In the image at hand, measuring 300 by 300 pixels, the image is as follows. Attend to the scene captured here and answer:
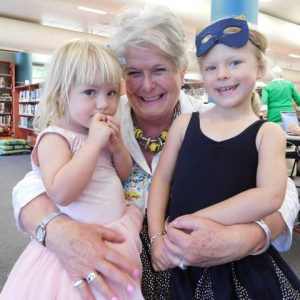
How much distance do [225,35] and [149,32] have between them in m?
0.27

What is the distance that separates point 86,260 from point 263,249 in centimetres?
44

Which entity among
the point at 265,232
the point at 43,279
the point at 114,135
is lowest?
the point at 43,279

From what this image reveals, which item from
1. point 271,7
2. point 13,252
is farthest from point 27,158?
point 271,7

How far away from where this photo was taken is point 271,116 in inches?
175

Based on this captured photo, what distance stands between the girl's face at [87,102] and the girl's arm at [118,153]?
1.8 inches

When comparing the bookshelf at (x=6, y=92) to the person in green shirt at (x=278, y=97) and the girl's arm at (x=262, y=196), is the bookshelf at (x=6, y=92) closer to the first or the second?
the person in green shirt at (x=278, y=97)

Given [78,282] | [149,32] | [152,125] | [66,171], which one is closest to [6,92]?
[152,125]

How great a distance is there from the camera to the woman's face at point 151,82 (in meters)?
1.10

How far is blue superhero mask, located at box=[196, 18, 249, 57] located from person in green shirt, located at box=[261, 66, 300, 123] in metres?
3.52

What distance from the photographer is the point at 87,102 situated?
92 centimetres

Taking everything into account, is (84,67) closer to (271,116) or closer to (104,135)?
(104,135)

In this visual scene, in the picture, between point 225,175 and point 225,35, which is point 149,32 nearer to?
point 225,35

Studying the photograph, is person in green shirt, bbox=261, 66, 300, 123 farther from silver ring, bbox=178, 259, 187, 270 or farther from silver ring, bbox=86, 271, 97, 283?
silver ring, bbox=86, 271, 97, 283

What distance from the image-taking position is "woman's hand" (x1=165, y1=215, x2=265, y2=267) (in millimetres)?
772
